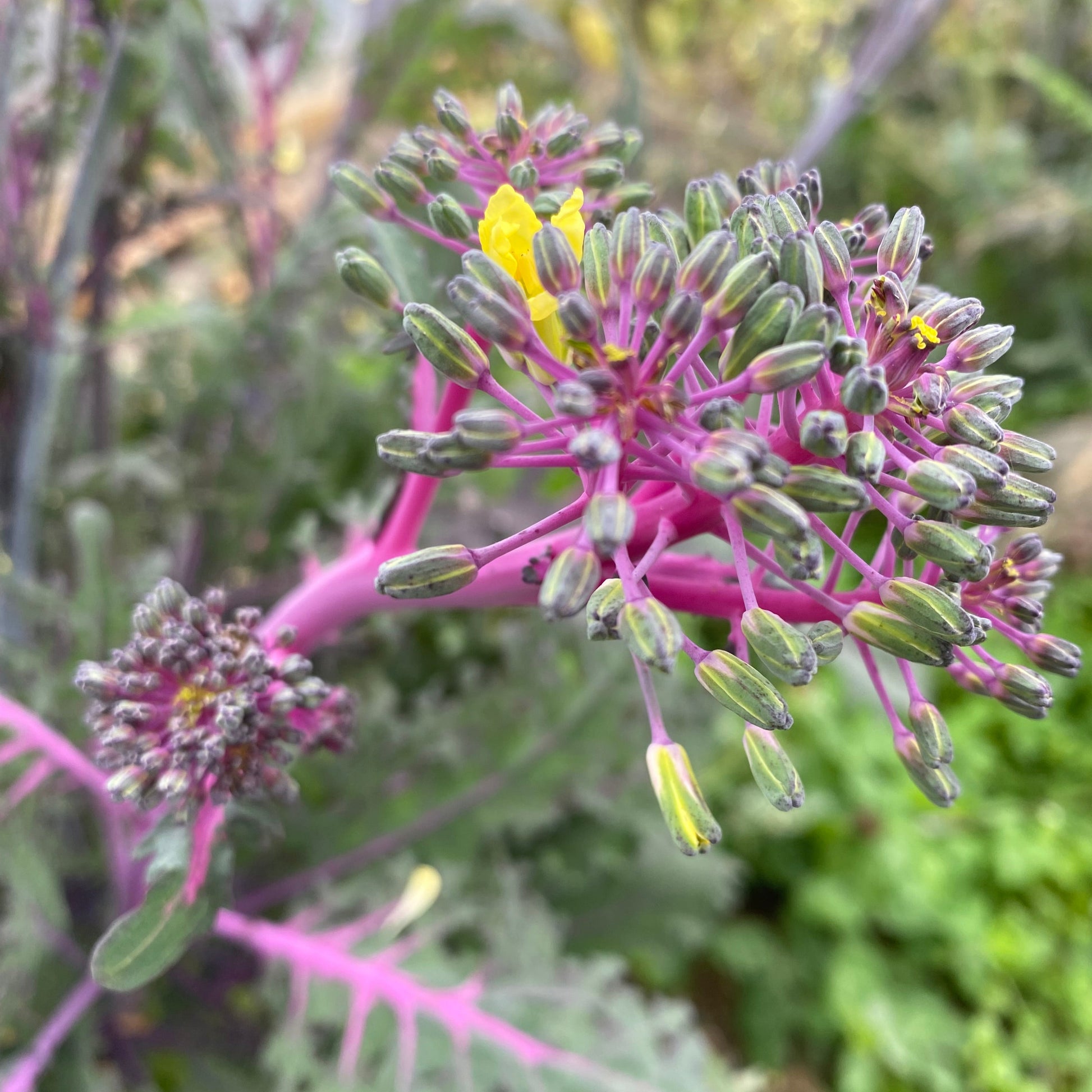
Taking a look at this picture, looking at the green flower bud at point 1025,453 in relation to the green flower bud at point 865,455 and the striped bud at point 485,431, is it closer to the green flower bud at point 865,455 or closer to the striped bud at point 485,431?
the green flower bud at point 865,455

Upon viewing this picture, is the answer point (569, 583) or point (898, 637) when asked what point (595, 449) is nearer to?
point (569, 583)

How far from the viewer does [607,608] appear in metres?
0.33

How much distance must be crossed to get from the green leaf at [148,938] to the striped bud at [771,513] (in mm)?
362

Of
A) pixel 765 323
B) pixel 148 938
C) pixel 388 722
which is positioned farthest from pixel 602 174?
pixel 388 722

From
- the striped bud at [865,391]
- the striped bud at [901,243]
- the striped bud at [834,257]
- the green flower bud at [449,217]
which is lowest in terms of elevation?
the striped bud at [865,391]

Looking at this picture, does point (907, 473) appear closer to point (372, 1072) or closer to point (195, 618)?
point (195, 618)

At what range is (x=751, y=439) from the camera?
313mm

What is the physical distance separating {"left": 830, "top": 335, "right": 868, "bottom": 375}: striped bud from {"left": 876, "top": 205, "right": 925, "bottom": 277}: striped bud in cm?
7

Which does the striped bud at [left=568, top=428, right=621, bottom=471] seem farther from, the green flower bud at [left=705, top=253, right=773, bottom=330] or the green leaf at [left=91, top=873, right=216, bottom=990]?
the green leaf at [left=91, top=873, right=216, bottom=990]

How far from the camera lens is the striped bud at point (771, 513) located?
310 mm

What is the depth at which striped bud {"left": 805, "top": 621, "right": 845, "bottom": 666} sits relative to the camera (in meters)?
0.38

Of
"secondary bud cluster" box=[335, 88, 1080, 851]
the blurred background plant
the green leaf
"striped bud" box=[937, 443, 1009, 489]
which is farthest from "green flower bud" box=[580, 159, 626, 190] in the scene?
the green leaf

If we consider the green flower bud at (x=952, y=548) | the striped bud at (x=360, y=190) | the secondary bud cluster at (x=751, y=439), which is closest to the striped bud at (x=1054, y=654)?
the secondary bud cluster at (x=751, y=439)

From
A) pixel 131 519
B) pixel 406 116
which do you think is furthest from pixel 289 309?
pixel 406 116
